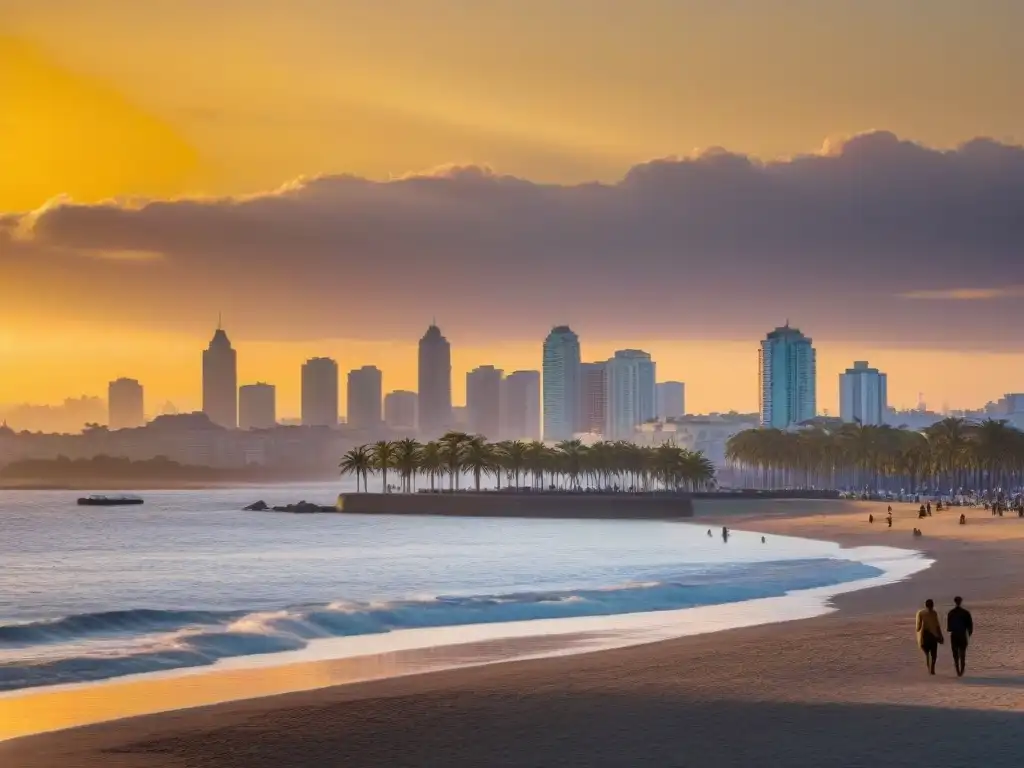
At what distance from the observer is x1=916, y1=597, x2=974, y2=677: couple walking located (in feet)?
106

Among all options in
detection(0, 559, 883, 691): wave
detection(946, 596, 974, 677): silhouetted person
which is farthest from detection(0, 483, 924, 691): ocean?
detection(946, 596, 974, 677): silhouetted person

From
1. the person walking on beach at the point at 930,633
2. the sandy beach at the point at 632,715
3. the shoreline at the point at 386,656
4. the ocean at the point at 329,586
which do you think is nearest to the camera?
the sandy beach at the point at 632,715

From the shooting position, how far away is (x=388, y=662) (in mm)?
42375

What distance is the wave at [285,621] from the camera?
4296cm

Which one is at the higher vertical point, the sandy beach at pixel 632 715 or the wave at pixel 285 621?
the sandy beach at pixel 632 715

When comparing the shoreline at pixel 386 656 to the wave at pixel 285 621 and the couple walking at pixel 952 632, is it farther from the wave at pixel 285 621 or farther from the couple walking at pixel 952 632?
the couple walking at pixel 952 632

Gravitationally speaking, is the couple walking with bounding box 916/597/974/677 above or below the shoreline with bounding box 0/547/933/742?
above

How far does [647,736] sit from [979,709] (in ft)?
21.5

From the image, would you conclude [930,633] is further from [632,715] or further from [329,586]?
[329,586]

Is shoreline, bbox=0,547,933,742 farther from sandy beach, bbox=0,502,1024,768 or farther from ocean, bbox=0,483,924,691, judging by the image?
ocean, bbox=0,483,924,691

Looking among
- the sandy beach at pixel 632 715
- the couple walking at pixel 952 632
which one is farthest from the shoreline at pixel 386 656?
the couple walking at pixel 952 632

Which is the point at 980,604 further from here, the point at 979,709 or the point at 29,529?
the point at 29,529

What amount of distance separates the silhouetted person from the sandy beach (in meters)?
0.40

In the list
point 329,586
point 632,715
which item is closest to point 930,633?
point 632,715
